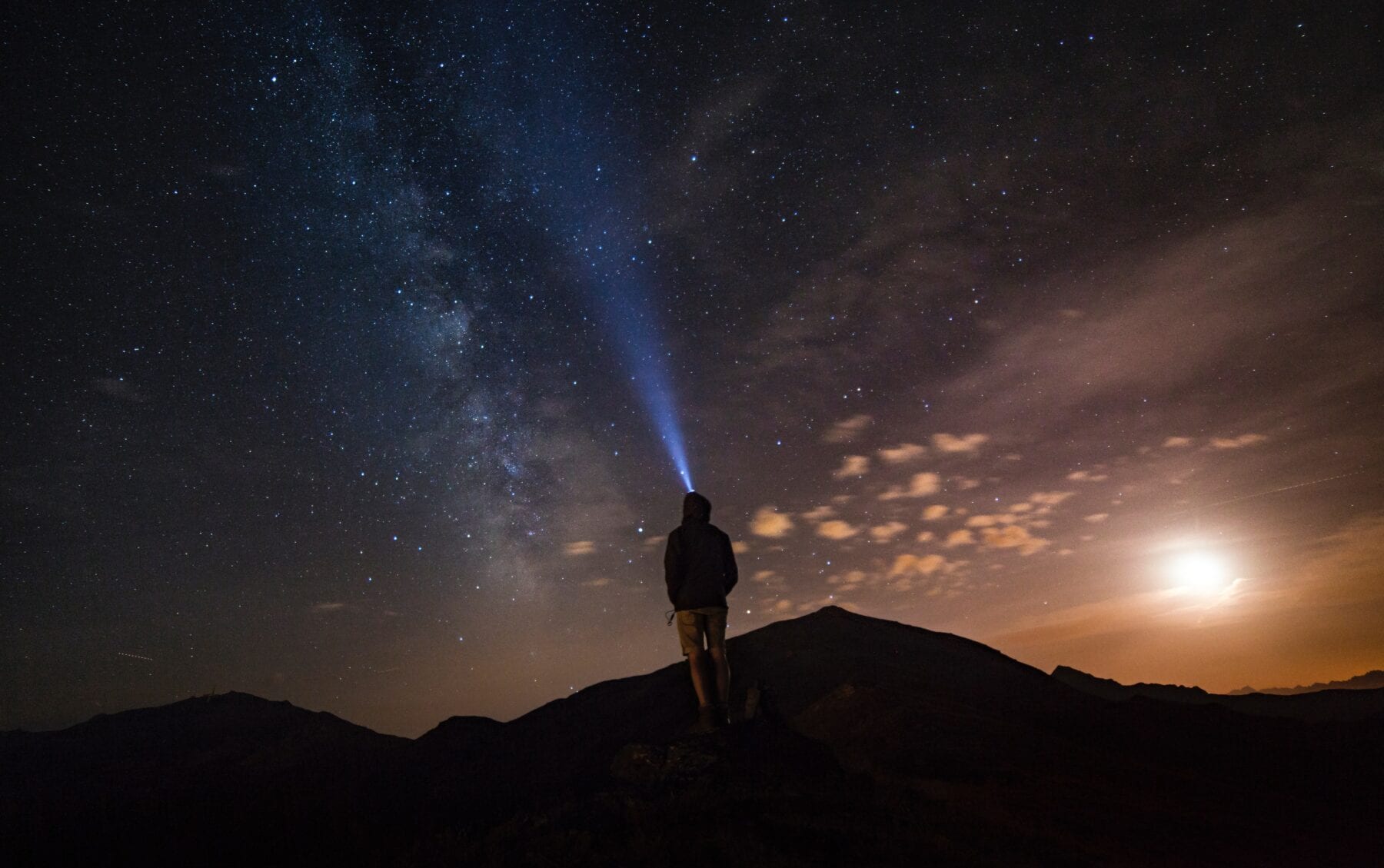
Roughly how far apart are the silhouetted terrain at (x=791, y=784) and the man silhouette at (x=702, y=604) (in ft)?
1.36

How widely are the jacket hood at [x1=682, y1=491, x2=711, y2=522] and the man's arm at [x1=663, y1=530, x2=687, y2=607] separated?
0.33m

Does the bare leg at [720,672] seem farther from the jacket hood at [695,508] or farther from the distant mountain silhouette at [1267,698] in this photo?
the distant mountain silhouette at [1267,698]

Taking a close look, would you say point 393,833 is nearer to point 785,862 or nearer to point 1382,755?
point 785,862

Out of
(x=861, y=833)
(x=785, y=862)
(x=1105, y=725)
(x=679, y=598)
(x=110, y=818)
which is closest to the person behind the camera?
(x=785, y=862)

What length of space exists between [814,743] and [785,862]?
3539 millimetres

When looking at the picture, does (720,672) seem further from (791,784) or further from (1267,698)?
(1267,698)

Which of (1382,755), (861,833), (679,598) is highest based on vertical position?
(679,598)

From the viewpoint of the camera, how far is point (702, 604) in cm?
689

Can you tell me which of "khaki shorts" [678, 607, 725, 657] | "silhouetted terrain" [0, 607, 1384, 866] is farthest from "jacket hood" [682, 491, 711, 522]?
"silhouetted terrain" [0, 607, 1384, 866]

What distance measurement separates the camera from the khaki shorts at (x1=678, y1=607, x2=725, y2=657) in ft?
22.6

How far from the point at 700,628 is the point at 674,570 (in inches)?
26.4

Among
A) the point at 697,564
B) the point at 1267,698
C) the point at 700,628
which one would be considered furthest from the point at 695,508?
the point at 1267,698

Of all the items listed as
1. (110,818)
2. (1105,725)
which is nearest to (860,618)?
(1105,725)

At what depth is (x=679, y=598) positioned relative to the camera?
6.98 meters
